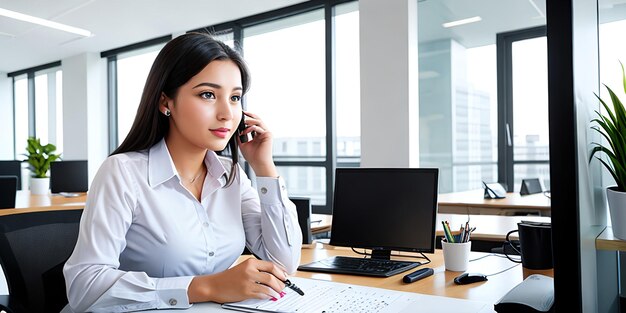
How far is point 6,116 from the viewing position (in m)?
9.17

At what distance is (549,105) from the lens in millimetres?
898

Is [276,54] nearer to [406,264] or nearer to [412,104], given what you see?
[412,104]

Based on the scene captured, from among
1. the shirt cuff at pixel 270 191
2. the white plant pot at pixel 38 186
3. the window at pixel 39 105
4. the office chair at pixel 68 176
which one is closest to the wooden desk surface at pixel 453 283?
the shirt cuff at pixel 270 191

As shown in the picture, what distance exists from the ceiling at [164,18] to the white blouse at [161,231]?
378 centimetres

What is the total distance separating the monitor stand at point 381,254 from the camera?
171 cm

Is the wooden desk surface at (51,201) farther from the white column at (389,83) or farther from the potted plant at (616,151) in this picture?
the potted plant at (616,151)

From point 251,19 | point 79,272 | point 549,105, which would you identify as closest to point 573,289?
point 549,105

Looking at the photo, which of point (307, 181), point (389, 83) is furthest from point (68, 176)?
point (389, 83)

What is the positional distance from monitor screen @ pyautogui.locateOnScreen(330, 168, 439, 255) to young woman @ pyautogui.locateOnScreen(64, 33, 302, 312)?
0.92 feet

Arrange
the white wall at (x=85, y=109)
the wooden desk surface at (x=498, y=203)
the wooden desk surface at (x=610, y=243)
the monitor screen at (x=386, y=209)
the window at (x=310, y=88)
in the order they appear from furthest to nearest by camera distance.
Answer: the white wall at (x=85, y=109), the window at (x=310, y=88), the wooden desk surface at (x=498, y=203), the monitor screen at (x=386, y=209), the wooden desk surface at (x=610, y=243)

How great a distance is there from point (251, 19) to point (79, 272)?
5.13 m

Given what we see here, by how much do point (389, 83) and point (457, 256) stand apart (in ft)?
9.52

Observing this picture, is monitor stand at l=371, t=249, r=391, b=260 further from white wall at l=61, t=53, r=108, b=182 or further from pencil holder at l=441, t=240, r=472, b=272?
white wall at l=61, t=53, r=108, b=182

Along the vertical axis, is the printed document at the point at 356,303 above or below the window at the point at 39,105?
below
